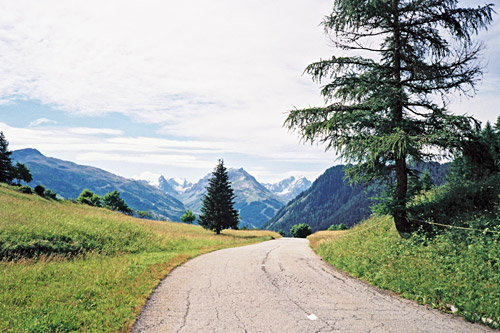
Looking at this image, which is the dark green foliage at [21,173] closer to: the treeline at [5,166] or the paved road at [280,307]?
the treeline at [5,166]

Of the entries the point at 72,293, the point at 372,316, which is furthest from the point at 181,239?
the point at 372,316

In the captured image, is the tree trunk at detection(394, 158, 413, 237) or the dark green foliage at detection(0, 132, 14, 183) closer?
the tree trunk at detection(394, 158, 413, 237)

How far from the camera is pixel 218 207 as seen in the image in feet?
143

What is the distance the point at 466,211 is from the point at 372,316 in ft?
25.2

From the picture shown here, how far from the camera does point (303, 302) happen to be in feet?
24.3

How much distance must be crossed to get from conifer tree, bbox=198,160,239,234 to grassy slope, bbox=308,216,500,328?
3225cm

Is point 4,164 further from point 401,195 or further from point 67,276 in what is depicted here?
point 401,195

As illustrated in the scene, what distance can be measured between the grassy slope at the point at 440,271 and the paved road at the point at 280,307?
60cm

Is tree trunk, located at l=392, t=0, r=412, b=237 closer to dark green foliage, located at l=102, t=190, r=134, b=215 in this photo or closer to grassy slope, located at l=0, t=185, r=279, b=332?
grassy slope, located at l=0, t=185, r=279, b=332

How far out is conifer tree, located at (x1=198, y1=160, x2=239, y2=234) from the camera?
43.1m

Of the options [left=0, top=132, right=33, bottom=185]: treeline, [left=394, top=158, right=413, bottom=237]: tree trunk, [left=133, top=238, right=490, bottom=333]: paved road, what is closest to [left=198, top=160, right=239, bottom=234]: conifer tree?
[left=394, top=158, right=413, bottom=237]: tree trunk

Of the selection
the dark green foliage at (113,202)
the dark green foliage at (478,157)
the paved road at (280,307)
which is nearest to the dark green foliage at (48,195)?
the dark green foliage at (113,202)

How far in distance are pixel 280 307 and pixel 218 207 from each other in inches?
1455

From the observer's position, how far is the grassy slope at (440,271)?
22.2ft
